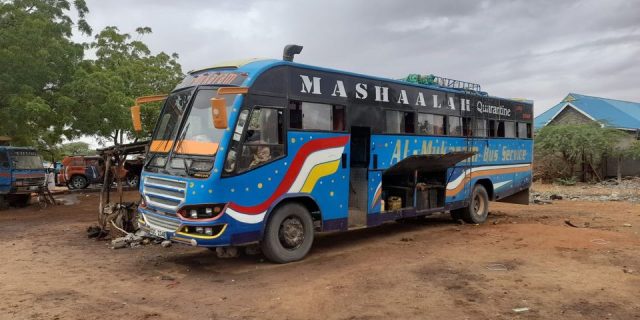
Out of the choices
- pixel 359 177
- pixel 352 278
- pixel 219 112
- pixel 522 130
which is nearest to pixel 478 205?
pixel 522 130

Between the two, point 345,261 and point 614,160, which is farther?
point 614,160

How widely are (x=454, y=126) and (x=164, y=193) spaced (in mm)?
7079

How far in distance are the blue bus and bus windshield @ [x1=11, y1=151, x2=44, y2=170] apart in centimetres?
1177

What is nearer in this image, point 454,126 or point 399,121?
point 399,121

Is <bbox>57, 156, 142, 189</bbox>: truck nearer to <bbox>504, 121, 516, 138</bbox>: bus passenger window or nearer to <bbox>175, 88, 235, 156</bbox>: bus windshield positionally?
<bbox>504, 121, 516, 138</bbox>: bus passenger window

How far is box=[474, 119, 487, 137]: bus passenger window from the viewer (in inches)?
474

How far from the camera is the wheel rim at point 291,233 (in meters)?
7.64

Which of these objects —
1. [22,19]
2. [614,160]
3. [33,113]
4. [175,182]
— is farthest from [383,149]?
[614,160]

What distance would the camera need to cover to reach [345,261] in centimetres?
785

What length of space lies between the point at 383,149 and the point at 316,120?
1.85 m

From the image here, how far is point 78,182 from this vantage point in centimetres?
2584

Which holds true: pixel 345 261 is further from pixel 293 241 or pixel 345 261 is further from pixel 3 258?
pixel 3 258

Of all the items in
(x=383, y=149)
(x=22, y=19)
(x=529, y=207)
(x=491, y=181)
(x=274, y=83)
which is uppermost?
(x=22, y=19)

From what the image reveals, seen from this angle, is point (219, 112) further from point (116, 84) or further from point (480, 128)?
point (116, 84)
